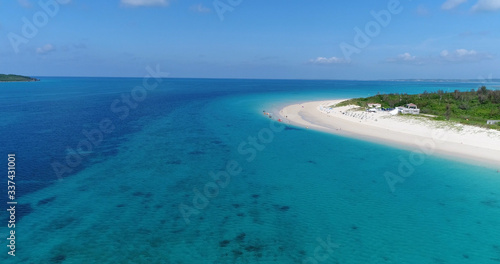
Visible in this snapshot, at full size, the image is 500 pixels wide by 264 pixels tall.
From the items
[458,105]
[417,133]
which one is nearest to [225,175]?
[417,133]

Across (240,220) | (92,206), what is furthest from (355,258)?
(92,206)

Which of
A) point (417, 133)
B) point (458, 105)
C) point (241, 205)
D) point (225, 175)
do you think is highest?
point (458, 105)

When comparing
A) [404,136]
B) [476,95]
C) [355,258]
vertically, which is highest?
[476,95]

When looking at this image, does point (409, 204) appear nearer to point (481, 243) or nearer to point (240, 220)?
point (481, 243)

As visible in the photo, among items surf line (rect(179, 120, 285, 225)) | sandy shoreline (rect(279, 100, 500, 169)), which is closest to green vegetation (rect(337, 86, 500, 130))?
sandy shoreline (rect(279, 100, 500, 169))

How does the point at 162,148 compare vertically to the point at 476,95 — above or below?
below

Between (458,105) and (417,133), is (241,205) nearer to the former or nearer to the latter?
(417,133)
